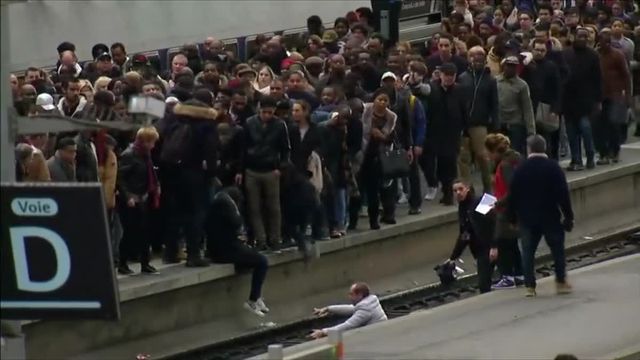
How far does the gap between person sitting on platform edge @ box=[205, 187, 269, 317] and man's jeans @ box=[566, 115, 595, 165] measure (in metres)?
6.76

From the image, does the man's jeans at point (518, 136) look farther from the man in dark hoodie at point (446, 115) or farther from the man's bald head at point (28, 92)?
the man's bald head at point (28, 92)

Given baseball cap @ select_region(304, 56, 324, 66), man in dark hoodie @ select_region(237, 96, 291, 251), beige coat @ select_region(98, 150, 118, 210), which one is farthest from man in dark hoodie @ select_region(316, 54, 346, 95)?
beige coat @ select_region(98, 150, 118, 210)

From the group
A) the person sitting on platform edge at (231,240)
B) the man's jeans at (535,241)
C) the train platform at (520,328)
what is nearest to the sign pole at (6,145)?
the train platform at (520,328)

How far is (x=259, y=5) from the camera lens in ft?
104

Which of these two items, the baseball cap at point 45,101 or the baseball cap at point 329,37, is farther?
the baseball cap at point 329,37

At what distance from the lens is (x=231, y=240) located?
65.3 feet

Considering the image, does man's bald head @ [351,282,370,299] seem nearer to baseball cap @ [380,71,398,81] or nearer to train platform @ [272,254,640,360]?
train platform @ [272,254,640,360]

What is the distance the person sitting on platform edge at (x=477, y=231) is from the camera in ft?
64.8

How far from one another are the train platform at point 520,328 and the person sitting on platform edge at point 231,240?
191 cm

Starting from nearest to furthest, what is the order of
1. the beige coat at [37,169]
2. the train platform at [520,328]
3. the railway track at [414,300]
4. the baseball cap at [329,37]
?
the train platform at [520,328]
the beige coat at [37,169]
the railway track at [414,300]
the baseball cap at [329,37]

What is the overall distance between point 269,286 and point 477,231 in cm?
238

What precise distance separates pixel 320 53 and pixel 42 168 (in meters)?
7.61

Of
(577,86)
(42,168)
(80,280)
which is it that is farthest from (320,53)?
(80,280)

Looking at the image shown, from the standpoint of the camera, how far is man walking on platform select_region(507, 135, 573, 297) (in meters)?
18.8
